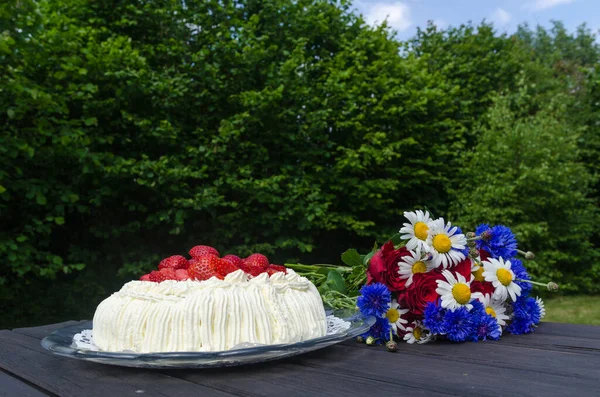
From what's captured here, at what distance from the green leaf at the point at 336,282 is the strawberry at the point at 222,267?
1.79 feet

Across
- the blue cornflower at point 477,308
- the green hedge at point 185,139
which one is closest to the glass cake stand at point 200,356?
the blue cornflower at point 477,308

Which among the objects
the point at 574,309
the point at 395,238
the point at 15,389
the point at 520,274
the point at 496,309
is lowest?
the point at 574,309

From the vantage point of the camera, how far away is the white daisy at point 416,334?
1.53 meters

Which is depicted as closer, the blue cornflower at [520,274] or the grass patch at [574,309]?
the blue cornflower at [520,274]

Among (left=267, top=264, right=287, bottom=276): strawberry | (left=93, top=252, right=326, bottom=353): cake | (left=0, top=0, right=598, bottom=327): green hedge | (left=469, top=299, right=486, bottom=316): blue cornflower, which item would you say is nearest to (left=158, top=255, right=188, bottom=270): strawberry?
(left=93, top=252, right=326, bottom=353): cake

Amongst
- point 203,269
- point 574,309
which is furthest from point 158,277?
point 574,309

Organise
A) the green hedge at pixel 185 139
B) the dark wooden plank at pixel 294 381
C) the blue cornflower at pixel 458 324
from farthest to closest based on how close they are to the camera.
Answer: the green hedge at pixel 185 139 < the blue cornflower at pixel 458 324 < the dark wooden plank at pixel 294 381

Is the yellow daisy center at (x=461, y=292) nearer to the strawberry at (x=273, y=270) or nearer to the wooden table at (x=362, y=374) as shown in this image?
the wooden table at (x=362, y=374)

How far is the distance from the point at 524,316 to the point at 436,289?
34 centimetres

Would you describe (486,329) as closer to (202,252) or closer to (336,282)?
(336,282)

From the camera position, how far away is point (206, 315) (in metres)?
1.25

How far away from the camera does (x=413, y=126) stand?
8125mm

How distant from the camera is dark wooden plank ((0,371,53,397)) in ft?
3.66

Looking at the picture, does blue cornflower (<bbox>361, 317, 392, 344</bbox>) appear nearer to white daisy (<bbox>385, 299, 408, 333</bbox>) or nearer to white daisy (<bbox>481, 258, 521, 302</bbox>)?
white daisy (<bbox>385, 299, 408, 333</bbox>)
